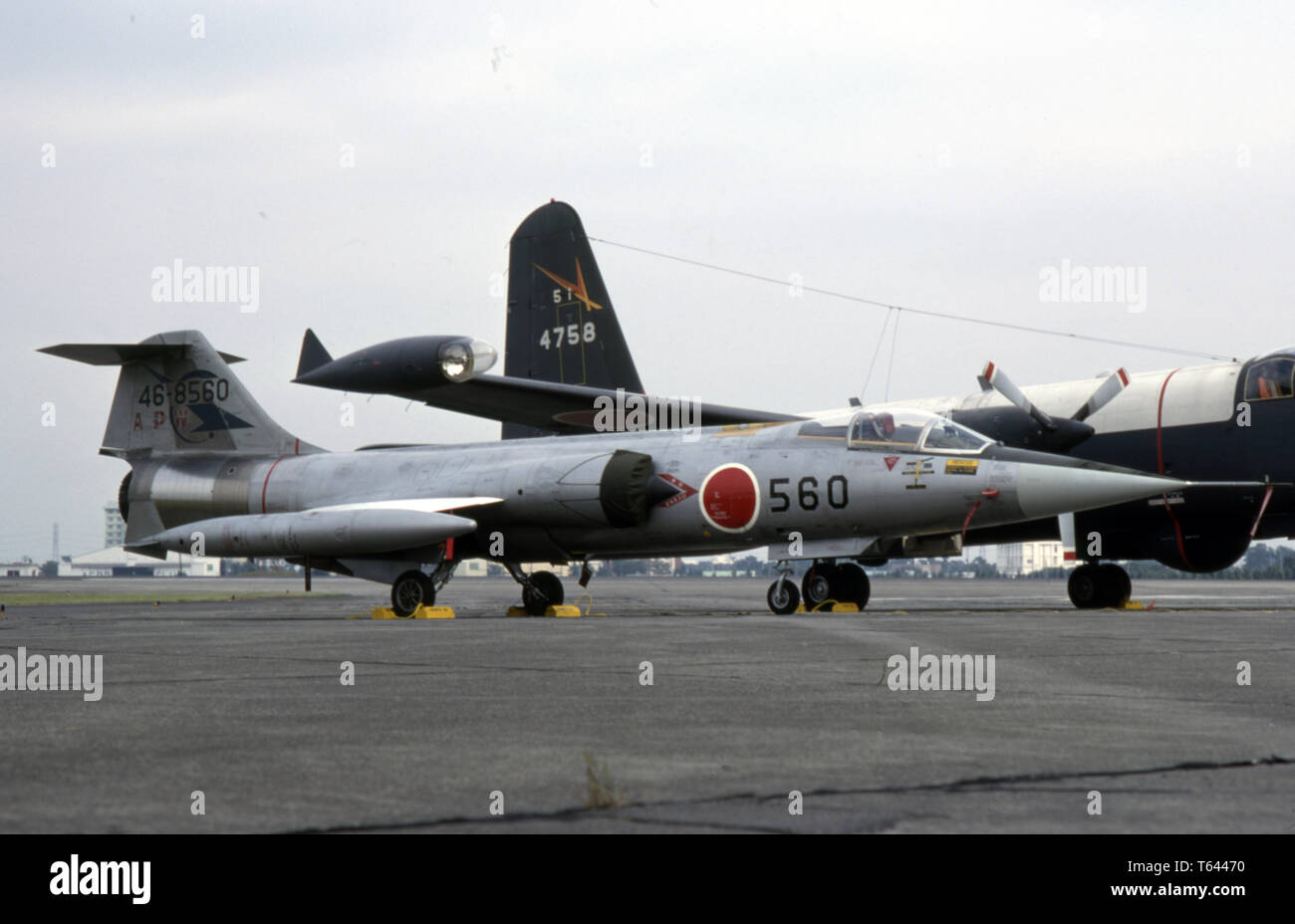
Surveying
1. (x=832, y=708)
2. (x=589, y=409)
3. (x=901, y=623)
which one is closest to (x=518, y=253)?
(x=589, y=409)

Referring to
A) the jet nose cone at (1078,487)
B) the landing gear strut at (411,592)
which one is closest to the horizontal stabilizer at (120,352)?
the landing gear strut at (411,592)

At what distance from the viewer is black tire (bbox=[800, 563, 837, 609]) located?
63.5 ft

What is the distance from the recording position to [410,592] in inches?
785

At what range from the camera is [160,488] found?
2325 cm

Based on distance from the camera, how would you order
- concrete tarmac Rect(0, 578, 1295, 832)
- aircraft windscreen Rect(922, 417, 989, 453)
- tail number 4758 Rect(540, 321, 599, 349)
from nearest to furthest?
concrete tarmac Rect(0, 578, 1295, 832) < aircraft windscreen Rect(922, 417, 989, 453) < tail number 4758 Rect(540, 321, 599, 349)

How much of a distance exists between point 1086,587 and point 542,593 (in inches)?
339

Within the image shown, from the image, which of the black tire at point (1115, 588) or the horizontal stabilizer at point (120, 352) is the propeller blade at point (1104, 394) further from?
the horizontal stabilizer at point (120, 352)

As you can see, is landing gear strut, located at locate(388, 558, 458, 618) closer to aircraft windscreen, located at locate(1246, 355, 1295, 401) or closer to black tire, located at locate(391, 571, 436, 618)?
black tire, located at locate(391, 571, 436, 618)

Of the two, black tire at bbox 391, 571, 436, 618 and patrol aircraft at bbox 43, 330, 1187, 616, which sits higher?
patrol aircraft at bbox 43, 330, 1187, 616

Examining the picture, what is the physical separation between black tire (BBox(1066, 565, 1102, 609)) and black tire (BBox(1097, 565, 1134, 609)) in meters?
0.08

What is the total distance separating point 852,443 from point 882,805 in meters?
14.2

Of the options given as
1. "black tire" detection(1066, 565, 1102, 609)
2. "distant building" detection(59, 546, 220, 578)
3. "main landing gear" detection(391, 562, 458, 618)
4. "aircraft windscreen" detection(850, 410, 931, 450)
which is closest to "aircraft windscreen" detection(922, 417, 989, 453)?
"aircraft windscreen" detection(850, 410, 931, 450)

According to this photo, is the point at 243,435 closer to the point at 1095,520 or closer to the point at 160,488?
the point at 160,488

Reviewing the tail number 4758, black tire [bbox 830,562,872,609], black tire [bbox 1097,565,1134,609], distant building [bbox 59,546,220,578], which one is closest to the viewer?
black tire [bbox 830,562,872,609]
